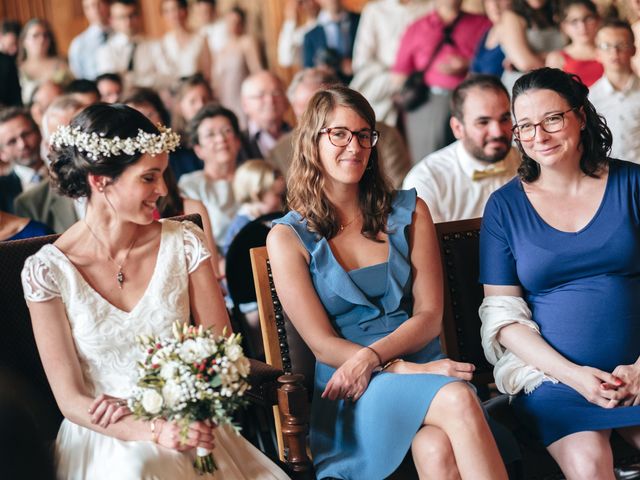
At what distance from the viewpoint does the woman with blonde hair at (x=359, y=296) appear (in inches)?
109

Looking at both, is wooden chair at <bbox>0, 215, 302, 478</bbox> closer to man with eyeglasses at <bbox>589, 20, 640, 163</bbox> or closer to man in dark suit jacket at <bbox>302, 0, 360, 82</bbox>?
man with eyeglasses at <bbox>589, 20, 640, 163</bbox>

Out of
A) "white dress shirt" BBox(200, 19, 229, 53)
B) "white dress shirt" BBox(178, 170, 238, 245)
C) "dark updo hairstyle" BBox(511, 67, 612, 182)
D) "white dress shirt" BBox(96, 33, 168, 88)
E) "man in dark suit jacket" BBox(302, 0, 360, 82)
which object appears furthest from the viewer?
"white dress shirt" BBox(200, 19, 229, 53)

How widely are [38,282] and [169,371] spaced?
57 centimetres

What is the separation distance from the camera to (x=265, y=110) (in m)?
6.32

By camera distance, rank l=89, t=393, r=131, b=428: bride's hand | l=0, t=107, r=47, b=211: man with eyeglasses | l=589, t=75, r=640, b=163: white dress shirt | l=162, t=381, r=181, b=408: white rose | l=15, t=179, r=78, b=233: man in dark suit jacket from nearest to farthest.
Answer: l=162, t=381, r=181, b=408: white rose < l=89, t=393, r=131, b=428: bride's hand < l=589, t=75, r=640, b=163: white dress shirt < l=15, t=179, r=78, b=233: man in dark suit jacket < l=0, t=107, r=47, b=211: man with eyeglasses

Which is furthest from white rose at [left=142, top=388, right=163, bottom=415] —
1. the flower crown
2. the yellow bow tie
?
the yellow bow tie

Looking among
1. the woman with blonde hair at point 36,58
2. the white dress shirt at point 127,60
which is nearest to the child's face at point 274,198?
the woman with blonde hair at point 36,58

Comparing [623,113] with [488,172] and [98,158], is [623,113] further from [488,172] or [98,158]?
[98,158]

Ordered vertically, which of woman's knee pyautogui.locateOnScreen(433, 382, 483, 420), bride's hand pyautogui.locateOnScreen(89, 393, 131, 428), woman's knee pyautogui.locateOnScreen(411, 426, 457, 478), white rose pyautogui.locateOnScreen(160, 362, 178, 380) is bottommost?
woman's knee pyautogui.locateOnScreen(411, 426, 457, 478)

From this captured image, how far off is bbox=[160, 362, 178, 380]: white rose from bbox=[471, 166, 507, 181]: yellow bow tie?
2.18 m

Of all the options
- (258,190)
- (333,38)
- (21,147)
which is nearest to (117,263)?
(258,190)

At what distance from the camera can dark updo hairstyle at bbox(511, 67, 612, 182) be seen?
309cm

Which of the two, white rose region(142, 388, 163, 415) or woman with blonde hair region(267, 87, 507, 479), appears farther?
woman with blonde hair region(267, 87, 507, 479)

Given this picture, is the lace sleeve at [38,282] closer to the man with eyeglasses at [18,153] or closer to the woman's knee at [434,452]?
the woman's knee at [434,452]
